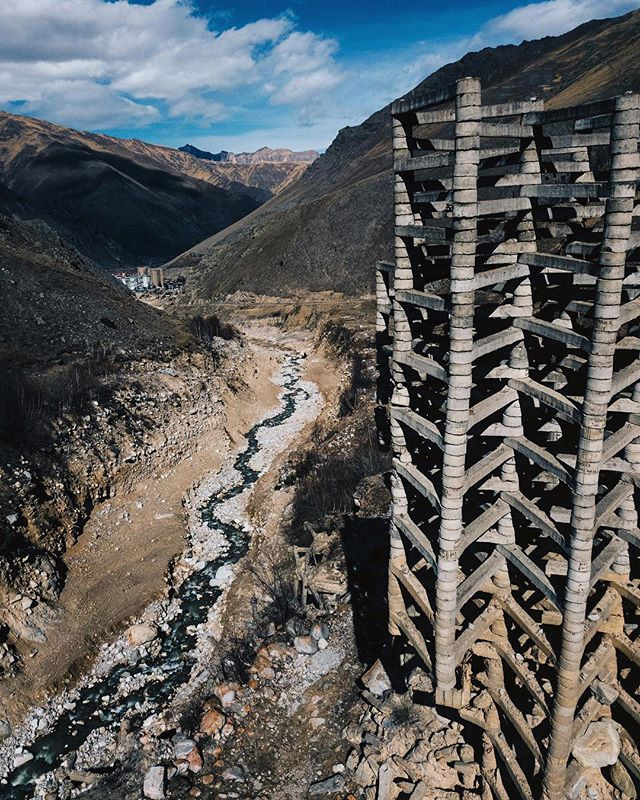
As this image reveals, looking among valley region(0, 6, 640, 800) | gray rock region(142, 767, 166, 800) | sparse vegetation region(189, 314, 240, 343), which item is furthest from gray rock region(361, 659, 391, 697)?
sparse vegetation region(189, 314, 240, 343)

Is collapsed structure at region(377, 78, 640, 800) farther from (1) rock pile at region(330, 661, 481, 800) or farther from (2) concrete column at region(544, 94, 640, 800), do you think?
(1) rock pile at region(330, 661, 481, 800)

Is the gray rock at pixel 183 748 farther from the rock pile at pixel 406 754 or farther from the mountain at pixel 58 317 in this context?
the mountain at pixel 58 317

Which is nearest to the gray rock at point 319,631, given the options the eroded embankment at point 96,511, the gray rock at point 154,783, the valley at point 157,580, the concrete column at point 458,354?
the gray rock at point 154,783

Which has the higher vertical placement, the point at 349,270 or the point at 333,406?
the point at 349,270

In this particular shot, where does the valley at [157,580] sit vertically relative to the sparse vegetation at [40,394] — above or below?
below

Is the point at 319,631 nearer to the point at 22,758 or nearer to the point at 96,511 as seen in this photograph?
the point at 22,758

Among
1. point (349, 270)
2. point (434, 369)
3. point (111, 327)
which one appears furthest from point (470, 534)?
point (349, 270)

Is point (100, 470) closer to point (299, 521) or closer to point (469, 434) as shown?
point (299, 521)
